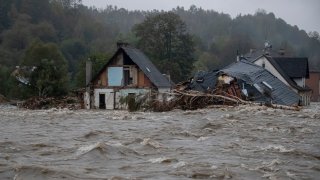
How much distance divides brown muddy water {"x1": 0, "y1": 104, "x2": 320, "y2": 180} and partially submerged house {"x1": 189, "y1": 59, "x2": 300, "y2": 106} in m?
16.4

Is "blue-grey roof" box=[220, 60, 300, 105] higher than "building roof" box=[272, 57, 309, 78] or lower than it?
lower

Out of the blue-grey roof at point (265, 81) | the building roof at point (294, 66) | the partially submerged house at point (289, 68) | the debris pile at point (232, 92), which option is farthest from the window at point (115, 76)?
the building roof at point (294, 66)

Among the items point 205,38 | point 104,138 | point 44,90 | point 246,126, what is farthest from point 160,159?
point 205,38

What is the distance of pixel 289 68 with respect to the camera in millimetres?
55938

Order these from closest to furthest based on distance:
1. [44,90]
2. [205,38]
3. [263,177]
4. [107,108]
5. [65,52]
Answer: [263,177] → [107,108] → [44,90] → [65,52] → [205,38]

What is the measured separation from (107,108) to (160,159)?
29.3 metres

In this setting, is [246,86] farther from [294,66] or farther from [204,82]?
[294,66]

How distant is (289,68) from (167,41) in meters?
19.1

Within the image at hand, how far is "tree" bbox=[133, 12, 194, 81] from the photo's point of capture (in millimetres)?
68812

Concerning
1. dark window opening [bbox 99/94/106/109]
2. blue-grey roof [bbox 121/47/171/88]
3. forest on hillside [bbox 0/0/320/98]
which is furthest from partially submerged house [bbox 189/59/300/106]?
forest on hillside [bbox 0/0/320/98]

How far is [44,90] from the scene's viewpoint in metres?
47.7

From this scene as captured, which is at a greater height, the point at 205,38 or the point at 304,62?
the point at 205,38

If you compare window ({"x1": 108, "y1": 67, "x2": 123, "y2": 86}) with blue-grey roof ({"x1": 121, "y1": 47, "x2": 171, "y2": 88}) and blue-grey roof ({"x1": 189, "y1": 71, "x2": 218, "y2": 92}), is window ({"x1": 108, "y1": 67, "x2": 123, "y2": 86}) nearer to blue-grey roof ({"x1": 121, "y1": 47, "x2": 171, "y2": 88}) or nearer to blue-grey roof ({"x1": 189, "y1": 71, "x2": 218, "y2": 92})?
blue-grey roof ({"x1": 121, "y1": 47, "x2": 171, "y2": 88})

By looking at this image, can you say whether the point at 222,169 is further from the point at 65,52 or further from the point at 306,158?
the point at 65,52
